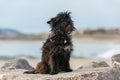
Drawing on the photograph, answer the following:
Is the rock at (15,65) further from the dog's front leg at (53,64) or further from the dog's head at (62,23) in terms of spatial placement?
the dog's head at (62,23)

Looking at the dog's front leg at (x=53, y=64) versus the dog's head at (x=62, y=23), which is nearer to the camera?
the dog's head at (x=62, y=23)

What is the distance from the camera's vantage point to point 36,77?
524 inches

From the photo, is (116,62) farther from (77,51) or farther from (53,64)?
(77,51)

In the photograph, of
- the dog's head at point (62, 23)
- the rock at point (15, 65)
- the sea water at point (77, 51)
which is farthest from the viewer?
the sea water at point (77, 51)

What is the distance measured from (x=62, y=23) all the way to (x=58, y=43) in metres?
0.43

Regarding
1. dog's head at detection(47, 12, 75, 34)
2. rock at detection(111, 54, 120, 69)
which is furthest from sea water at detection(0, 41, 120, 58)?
dog's head at detection(47, 12, 75, 34)

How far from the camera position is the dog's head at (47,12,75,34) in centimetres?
1338

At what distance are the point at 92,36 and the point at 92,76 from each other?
72.7m

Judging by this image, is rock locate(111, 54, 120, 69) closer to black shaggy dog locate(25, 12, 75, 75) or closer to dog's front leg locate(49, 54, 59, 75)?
black shaggy dog locate(25, 12, 75, 75)

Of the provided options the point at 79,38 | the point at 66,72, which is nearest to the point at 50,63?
the point at 66,72

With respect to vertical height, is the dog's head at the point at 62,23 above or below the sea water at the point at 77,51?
below

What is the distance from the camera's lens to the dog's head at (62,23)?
13375 millimetres

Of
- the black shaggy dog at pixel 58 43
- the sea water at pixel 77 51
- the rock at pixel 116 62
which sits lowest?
the rock at pixel 116 62

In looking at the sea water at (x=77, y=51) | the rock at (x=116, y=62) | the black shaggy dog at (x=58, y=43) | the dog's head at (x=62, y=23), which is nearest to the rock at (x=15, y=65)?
the black shaggy dog at (x=58, y=43)
